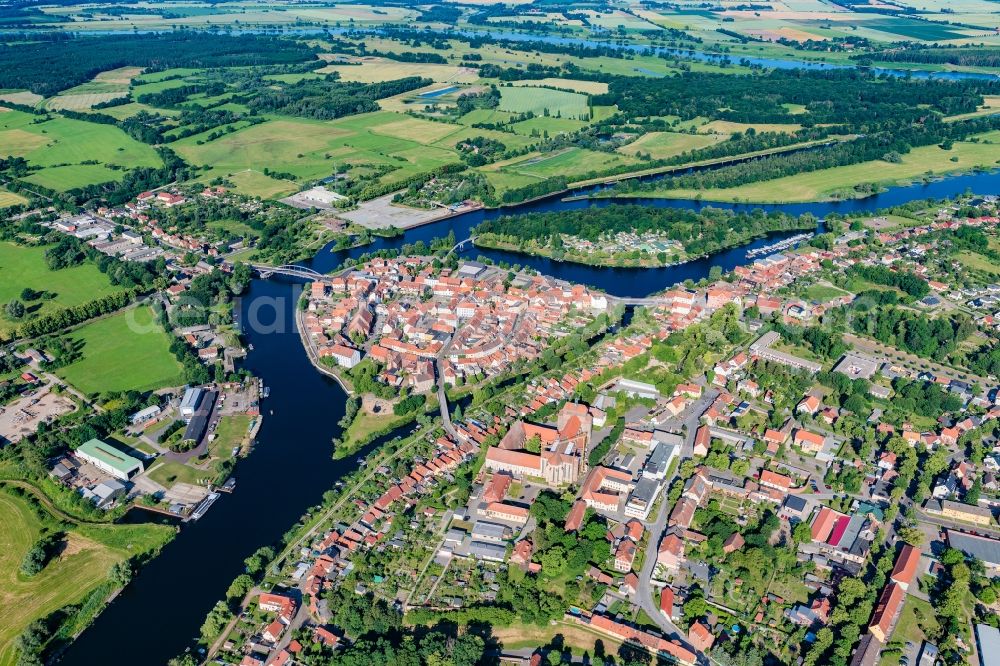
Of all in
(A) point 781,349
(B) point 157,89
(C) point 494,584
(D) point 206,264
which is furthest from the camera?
(B) point 157,89

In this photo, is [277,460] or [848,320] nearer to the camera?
[277,460]

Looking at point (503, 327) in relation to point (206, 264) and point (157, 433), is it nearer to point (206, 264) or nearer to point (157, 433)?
point (157, 433)

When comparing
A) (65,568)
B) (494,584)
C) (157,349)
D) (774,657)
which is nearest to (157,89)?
(157,349)

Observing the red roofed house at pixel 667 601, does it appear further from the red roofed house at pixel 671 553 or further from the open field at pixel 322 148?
the open field at pixel 322 148

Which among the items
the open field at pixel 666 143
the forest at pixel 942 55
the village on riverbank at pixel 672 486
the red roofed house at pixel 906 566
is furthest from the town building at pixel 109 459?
the forest at pixel 942 55

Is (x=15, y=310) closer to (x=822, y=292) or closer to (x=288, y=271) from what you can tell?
(x=288, y=271)

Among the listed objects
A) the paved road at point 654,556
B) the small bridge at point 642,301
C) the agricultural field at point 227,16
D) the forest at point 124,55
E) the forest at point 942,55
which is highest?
the agricultural field at point 227,16
